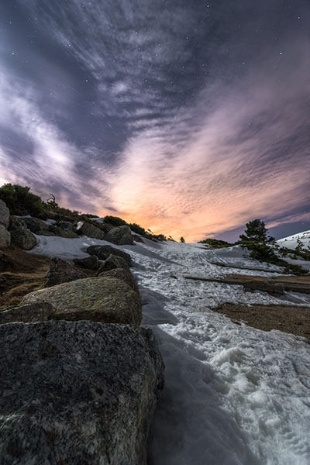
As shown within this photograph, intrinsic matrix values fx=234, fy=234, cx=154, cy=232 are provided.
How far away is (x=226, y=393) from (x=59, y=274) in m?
4.46

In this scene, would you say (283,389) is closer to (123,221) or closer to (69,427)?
(69,427)

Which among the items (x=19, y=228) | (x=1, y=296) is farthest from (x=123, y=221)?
(x=1, y=296)

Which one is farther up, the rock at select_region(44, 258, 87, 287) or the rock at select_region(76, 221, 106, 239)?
the rock at select_region(76, 221, 106, 239)

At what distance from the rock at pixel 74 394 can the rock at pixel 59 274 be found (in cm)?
373

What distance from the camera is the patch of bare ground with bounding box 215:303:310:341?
5.85 m

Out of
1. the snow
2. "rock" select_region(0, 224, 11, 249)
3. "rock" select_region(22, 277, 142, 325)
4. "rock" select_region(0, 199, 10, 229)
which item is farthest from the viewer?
"rock" select_region(0, 199, 10, 229)

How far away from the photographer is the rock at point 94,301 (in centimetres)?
332

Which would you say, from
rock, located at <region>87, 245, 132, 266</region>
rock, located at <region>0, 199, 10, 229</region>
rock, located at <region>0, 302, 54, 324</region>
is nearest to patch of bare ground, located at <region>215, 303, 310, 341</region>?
rock, located at <region>0, 302, 54, 324</region>

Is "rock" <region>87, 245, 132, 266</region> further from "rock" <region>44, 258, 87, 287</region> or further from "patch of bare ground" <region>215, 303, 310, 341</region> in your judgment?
"patch of bare ground" <region>215, 303, 310, 341</region>

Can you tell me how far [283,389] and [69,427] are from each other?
3.15 m

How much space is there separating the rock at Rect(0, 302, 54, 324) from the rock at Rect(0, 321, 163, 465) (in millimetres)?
752

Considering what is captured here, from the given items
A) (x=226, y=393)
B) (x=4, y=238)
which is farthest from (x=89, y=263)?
(x=226, y=393)

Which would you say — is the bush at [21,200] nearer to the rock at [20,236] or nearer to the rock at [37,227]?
the rock at [37,227]

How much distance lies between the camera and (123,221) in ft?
81.8
